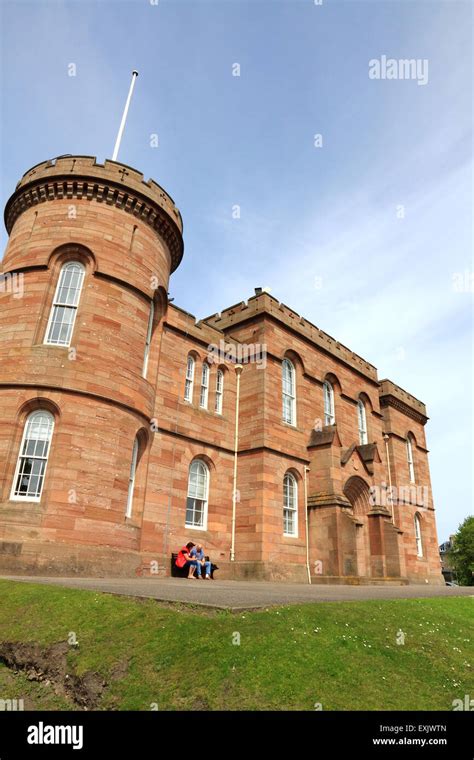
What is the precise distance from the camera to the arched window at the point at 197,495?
17.7 metres

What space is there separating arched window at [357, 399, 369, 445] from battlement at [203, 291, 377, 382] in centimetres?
226

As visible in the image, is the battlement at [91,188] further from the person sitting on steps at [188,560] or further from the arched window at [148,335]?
the person sitting on steps at [188,560]

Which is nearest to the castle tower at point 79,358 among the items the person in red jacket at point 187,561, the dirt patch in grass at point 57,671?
the person in red jacket at point 187,561

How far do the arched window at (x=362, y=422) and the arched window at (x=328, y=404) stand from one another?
265 centimetres

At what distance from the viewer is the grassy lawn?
14.8 ft

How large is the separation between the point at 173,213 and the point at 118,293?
4.65m

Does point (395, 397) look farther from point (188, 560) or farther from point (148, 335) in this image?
point (188, 560)

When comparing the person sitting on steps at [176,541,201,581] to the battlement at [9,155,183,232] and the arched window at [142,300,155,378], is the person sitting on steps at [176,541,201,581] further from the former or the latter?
the battlement at [9,155,183,232]

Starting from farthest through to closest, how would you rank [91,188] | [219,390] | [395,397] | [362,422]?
1. [395,397]
2. [362,422]
3. [219,390]
4. [91,188]

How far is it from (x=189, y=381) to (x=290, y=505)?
6529mm

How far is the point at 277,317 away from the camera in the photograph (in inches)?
851

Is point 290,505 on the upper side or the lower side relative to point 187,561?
upper

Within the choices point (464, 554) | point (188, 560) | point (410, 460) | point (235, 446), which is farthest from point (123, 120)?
point (464, 554)
